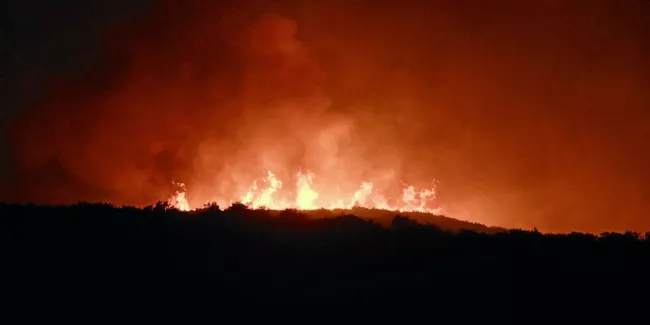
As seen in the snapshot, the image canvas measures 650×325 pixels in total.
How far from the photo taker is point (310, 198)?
42031 mm

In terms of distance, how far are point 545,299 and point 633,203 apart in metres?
34.3

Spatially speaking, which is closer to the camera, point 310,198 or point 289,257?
point 289,257

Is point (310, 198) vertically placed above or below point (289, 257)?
above

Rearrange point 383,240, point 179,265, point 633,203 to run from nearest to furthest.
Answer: point 179,265
point 383,240
point 633,203

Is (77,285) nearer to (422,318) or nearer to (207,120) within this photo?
(422,318)

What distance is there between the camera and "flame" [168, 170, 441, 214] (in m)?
40.9

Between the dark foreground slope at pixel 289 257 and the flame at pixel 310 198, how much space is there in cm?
1933

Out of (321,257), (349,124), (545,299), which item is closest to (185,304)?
(321,257)

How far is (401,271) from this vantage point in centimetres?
1816

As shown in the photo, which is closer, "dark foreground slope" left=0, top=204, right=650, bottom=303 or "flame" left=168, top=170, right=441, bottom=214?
"dark foreground slope" left=0, top=204, right=650, bottom=303

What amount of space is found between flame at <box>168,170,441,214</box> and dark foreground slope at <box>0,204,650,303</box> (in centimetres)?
1933

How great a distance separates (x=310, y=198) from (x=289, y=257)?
23.3 m

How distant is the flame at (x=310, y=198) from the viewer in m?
40.9

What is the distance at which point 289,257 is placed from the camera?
1877 cm
